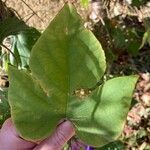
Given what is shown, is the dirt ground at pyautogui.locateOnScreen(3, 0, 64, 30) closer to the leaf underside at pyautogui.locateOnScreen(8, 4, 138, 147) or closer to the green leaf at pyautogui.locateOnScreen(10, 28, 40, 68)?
the green leaf at pyautogui.locateOnScreen(10, 28, 40, 68)

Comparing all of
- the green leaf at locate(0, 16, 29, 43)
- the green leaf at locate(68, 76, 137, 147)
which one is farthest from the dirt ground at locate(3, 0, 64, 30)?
the green leaf at locate(68, 76, 137, 147)

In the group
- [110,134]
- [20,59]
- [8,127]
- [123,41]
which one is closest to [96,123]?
[110,134]

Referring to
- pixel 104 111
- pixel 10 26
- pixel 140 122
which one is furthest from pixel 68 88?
pixel 140 122

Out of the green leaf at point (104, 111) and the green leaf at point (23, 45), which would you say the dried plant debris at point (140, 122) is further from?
the green leaf at point (104, 111)

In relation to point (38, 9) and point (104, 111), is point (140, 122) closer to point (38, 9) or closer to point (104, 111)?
point (38, 9)

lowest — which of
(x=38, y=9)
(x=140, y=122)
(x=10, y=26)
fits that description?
(x=140, y=122)

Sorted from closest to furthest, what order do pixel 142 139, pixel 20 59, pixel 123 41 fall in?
pixel 20 59
pixel 123 41
pixel 142 139

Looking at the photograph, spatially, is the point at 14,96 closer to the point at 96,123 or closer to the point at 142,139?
the point at 96,123

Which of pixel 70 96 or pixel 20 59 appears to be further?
pixel 20 59
